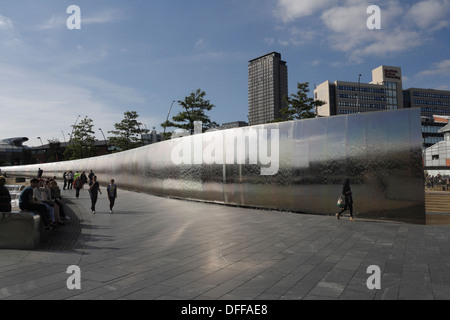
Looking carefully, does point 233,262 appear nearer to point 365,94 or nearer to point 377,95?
point 365,94

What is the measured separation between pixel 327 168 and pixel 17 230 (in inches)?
413

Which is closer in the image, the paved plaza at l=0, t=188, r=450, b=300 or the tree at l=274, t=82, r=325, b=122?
the paved plaza at l=0, t=188, r=450, b=300

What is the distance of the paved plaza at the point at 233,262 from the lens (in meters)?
4.43

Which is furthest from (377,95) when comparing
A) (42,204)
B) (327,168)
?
(42,204)

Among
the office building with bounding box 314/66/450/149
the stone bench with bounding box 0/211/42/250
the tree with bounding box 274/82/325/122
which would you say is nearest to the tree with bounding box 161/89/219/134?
the tree with bounding box 274/82/325/122

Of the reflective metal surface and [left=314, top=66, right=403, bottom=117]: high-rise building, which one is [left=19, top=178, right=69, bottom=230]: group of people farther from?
[left=314, top=66, right=403, bottom=117]: high-rise building

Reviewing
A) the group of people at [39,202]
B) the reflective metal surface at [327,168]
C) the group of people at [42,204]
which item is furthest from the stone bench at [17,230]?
the reflective metal surface at [327,168]

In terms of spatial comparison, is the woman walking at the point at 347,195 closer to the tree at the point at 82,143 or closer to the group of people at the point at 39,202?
the group of people at the point at 39,202

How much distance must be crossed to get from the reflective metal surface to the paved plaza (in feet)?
4.16

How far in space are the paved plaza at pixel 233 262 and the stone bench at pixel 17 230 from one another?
286 mm

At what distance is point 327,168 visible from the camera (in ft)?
40.3

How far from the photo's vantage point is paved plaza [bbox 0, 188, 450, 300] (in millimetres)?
4430

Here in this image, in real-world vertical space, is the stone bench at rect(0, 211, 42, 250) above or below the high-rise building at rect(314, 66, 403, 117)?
below

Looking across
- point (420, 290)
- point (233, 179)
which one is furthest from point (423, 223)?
point (233, 179)
